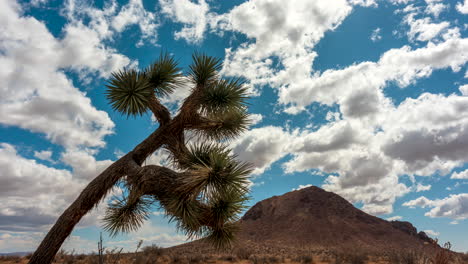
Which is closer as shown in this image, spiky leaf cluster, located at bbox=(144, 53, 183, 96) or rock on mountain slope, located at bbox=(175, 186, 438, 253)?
spiky leaf cluster, located at bbox=(144, 53, 183, 96)

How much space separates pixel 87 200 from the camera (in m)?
7.25

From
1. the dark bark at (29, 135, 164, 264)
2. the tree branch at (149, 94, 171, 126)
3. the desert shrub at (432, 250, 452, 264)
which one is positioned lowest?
the desert shrub at (432, 250, 452, 264)

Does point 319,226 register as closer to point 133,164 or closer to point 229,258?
point 229,258

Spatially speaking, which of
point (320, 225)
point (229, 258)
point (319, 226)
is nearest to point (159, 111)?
point (229, 258)

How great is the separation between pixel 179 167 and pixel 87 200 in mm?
2302

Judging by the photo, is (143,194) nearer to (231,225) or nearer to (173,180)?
(173,180)

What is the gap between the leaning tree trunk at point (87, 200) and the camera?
22.7 feet

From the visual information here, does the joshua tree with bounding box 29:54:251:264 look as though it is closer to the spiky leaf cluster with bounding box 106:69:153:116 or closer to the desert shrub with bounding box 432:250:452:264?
the spiky leaf cluster with bounding box 106:69:153:116

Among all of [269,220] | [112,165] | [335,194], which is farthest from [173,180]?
[335,194]

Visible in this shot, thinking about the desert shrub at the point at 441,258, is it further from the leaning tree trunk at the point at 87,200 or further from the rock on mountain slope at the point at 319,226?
the rock on mountain slope at the point at 319,226

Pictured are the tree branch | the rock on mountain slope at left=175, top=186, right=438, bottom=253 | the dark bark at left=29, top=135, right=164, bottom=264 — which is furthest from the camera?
the rock on mountain slope at left=175, top=186, right=438, bottom=253

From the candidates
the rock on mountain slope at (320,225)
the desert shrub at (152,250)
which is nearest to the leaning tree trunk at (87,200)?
the desert shrub at (152,250)

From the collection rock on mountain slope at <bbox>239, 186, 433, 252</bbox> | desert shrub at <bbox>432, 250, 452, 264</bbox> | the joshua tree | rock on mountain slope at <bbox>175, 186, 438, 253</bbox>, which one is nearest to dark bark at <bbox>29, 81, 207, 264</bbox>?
the joshua tree

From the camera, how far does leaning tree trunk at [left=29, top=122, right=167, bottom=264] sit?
692 cm
